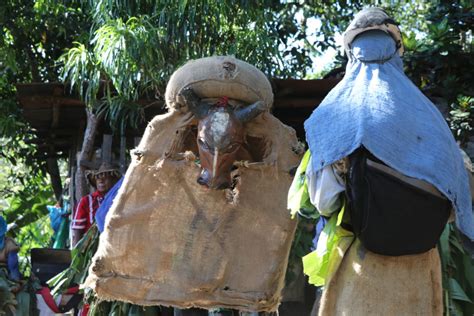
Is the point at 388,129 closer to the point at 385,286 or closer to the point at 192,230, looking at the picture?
the point at 385,286

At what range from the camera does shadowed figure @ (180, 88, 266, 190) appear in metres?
6.44

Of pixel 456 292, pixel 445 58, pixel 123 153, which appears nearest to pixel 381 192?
pixel 456 292

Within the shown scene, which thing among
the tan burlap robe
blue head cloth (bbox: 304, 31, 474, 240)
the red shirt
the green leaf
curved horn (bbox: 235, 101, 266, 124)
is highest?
blue head cloth (bbox: 304, 31, 474, 240)

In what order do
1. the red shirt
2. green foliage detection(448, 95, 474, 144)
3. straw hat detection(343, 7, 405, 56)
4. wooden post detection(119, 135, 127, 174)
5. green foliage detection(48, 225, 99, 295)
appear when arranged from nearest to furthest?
1. straw hat detection(343, 7, 405, 56)
2. green foliage detection(48, 225, 99, 295)
3. green foliage detection(448, 95, 474, 144)
4. the red shirt
5. wooden post detection(119, 135, 127, 174)

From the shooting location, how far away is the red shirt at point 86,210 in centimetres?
1055

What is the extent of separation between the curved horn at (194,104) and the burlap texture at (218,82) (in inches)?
2.1

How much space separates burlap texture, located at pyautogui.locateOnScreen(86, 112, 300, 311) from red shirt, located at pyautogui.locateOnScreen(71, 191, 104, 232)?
378 cm

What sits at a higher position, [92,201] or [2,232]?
[92,201]

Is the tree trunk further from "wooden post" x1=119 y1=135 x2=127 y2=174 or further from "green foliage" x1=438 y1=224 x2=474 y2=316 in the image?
"green foliage" x1=438 y1=224 x2=474 y2=316

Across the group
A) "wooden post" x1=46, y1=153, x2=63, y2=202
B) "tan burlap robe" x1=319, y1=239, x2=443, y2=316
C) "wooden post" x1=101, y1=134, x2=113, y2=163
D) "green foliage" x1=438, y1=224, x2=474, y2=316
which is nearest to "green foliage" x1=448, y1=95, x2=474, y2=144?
"green foliage" x1=438, y1=224, x2=474, y2=316

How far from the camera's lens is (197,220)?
6922mm

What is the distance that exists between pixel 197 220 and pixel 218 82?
932 millimetres

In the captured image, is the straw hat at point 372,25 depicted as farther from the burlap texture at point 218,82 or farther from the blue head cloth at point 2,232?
the blue head cloth at point 2,232

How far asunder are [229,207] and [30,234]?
11.3 metres
